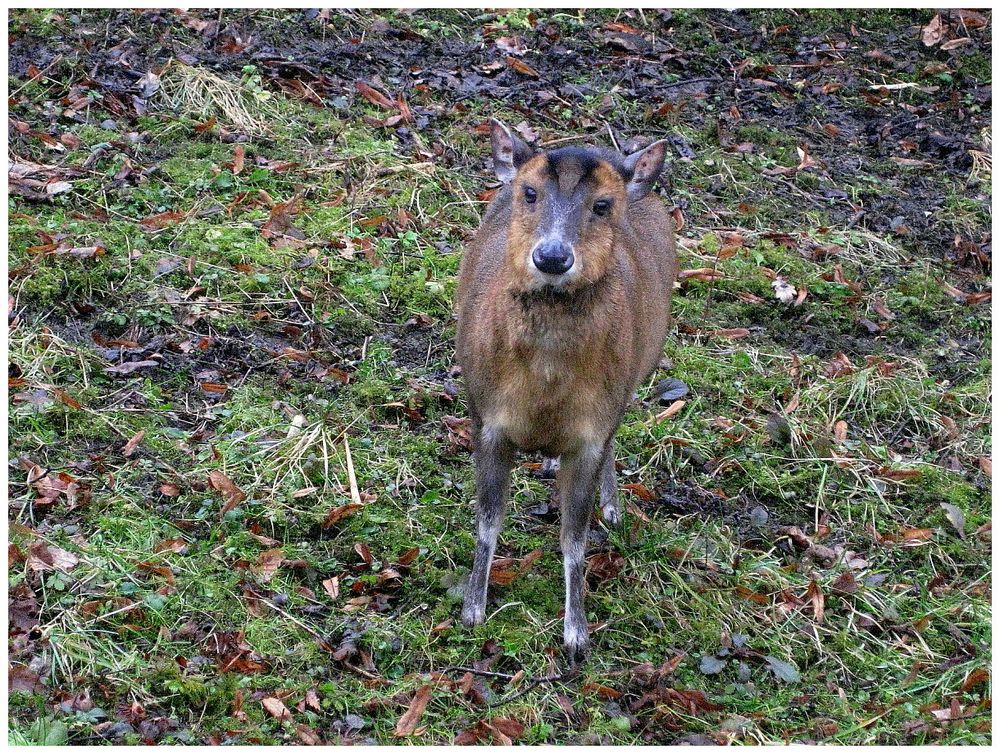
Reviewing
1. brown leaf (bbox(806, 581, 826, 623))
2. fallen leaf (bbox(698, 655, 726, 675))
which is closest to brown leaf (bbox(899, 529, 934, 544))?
brown leaf (bbox(806, 581, 826, 623))

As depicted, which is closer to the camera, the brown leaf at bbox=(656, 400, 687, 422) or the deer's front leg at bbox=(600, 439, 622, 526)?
the deer's front leg at bbox=(600, 439, 622, 526)

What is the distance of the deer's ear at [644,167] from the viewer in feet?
16.8

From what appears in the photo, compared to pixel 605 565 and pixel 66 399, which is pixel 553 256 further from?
pixel 66 399

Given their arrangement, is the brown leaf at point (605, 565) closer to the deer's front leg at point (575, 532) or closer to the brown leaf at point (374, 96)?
the deer's front leg at point (575, 532)

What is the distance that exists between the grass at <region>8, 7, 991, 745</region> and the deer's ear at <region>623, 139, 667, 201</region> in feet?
6.06

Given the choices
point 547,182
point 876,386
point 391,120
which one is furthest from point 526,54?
point 547,182

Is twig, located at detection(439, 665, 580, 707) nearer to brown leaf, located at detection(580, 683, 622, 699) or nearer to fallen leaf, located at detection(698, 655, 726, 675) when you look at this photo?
brown leaf, located at detection(580, 683, 622, 699)

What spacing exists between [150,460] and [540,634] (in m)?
2.20

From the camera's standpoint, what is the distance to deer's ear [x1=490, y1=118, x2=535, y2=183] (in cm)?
511

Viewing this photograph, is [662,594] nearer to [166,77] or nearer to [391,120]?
[391,120]

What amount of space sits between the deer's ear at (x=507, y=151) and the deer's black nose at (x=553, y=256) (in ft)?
2.39

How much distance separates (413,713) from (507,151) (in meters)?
2.57

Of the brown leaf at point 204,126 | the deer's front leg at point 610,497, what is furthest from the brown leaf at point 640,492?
the brown leaf at point 204,126

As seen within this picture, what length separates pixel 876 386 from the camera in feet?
23.4
